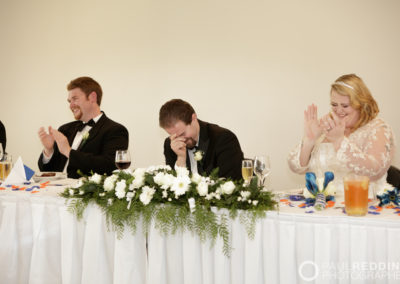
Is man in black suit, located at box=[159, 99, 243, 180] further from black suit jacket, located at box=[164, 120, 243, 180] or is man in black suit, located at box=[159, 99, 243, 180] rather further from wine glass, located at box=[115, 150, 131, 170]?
wine glass, located at box=[115, 150, 131, 170]

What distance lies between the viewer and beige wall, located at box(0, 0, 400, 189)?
4.48 metres

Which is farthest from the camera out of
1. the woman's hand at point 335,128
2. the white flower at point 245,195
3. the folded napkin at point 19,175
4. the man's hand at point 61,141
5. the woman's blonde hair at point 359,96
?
the man's hand at point 61,141

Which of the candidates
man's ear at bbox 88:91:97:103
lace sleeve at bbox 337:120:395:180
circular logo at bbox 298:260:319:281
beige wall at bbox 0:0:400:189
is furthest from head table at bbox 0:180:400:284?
beige wall at bbox 0:0:400:189

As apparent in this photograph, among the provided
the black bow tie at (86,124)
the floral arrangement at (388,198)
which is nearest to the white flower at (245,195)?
the floral arrangement at (388,198)

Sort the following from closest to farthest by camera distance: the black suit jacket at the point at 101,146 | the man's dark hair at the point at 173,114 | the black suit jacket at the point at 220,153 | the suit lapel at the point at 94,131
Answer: the man's dark hair at the point at 173,114
the black suit jacket at the point at 220,153
the black suit jacket at the point at 101,146
the suit lapel at the point at 94,131

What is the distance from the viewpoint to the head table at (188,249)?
185cm

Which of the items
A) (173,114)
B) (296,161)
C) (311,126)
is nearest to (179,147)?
(173,114)

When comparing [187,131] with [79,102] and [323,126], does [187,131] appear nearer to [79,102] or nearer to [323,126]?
[323,126]

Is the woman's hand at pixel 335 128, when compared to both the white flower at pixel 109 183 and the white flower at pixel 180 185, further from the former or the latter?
the white flower at pixel 109 183

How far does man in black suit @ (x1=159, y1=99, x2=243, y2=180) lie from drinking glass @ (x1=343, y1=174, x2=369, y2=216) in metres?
1.35

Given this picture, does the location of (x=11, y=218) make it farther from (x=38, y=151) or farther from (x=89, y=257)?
(x=38, y=151)

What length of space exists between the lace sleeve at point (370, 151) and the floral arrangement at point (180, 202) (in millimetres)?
761

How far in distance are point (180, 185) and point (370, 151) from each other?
4.08ft

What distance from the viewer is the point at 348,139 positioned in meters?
2.78
